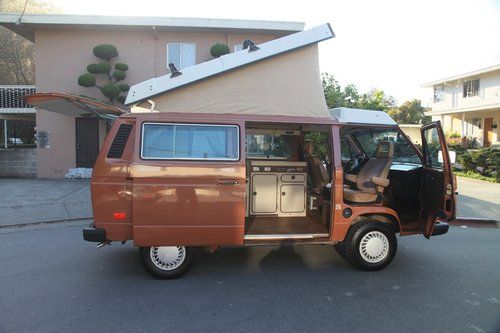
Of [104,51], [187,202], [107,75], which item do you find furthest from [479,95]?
[187,202]

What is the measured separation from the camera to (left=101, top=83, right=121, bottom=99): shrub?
574 inches

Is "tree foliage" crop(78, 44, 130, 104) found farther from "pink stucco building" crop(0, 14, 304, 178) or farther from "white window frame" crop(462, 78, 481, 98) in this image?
"white window frame" crop(462, 78, 481, 98)

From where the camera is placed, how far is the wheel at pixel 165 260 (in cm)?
518

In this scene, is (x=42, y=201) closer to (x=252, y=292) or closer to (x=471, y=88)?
(x=252, y=292)

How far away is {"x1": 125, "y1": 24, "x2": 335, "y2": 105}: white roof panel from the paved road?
2339mm

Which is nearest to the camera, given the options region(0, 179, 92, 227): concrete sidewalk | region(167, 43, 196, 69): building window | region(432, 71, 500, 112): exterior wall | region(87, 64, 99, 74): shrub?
region(0, 179, 92, 227): concrete sidewalk

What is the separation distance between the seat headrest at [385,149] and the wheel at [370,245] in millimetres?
1038

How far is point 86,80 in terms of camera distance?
14688 mm

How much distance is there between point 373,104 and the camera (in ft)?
41.0

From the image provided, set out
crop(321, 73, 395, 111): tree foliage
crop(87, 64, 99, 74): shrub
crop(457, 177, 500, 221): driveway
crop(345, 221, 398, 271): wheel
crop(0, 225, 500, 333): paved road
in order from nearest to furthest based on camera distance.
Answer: crop(0, 225, 500, 333): paved road < crop(345, 221, 398, 271): wheel < crop(457, 177, 500, 221): driveway < crop(321, 73, 395, 111): tree foliage < crop(87, 64, 99, 74): shrub

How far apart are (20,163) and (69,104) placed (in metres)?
12.6

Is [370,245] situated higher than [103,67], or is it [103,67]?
[103,67]

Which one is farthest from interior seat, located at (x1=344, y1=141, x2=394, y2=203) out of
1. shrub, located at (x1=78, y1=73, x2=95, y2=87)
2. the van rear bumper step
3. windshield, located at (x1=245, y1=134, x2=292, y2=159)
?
shrub, located at (x1=78, y1=73, x2=95, y2=87)

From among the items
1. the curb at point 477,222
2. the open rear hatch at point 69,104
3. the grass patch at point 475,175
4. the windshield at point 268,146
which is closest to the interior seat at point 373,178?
the windshield at point 268,146
